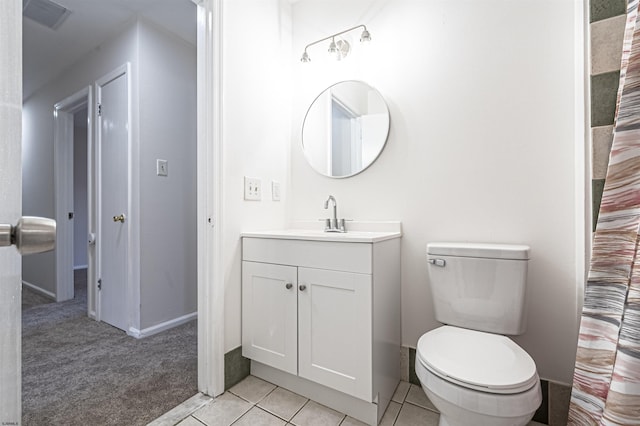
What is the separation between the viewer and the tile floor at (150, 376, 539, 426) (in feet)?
4.10

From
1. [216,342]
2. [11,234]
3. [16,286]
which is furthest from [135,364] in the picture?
[11,234]

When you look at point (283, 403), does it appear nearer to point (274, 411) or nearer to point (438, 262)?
point (274, 411)

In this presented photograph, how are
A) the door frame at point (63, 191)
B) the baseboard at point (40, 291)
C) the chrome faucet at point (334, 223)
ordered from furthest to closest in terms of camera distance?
the baseboard at point (40, 291), the door frame at point (63, 191), the chrome faucet at point (334, 223)

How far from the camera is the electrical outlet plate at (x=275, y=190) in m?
1.85

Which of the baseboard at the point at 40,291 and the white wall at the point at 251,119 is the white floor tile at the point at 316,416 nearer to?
the white wall at the point at 251,119

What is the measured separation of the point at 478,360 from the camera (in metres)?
1.00

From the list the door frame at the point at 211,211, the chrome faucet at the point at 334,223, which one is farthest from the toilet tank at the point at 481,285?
the door frame at the point at 211,211

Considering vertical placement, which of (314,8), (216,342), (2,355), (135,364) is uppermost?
(314,8)

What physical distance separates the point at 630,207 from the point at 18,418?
1628 millimetres

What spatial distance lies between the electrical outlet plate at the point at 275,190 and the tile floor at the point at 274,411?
1078mm

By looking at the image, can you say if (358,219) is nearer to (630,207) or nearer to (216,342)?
(216,342)

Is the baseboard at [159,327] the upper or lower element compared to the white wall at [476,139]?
lower

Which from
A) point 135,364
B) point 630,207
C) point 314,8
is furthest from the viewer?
point 314,8

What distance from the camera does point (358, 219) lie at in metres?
1.77
